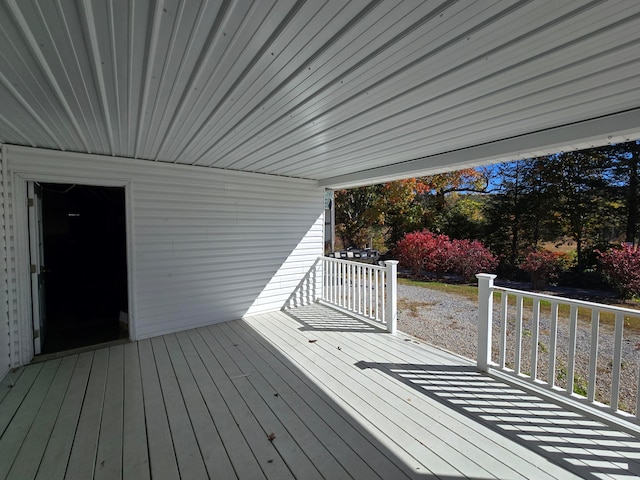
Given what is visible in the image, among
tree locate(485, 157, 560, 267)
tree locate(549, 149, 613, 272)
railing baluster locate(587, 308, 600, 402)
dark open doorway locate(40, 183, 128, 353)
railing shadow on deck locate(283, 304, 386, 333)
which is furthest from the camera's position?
tree locate(485, 157, 560, 267)

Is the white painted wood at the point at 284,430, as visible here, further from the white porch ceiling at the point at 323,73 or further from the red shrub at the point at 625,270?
the red shrub at the point at 625,270

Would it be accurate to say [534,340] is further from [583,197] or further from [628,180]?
[628,180]

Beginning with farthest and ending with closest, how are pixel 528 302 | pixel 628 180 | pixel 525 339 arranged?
pixel 628 180
pixel 528 302
pixel 525 339

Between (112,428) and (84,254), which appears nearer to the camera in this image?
(112,428)

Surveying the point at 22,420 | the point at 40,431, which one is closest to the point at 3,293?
the point at 22,420

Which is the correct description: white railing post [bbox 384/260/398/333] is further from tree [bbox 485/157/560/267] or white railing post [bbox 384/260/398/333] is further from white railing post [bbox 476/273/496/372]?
tree [bbox 485/157/560/267]

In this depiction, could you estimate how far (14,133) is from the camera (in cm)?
274

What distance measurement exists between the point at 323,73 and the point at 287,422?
8.21ft

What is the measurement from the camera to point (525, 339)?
4371mm

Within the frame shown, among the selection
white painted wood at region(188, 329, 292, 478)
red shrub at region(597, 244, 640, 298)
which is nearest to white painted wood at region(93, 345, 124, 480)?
white painted wood at region(188, 329, 292, 478)

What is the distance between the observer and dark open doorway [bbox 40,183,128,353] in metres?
5.16

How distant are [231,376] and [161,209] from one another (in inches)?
98.8

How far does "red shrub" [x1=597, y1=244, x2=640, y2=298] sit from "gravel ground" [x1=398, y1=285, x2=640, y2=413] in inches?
136

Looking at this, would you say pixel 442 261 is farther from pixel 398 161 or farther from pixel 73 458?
pixel 73 458
